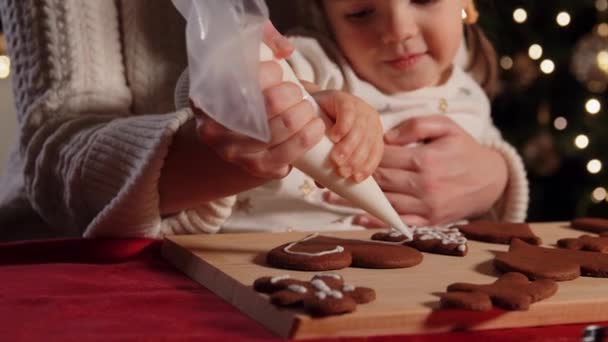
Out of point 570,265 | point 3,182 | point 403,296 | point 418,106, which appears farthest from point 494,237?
point 3,182

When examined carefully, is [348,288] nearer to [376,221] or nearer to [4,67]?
[376,221]

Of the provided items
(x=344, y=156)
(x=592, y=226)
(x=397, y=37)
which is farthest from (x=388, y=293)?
(x=397, y=37)

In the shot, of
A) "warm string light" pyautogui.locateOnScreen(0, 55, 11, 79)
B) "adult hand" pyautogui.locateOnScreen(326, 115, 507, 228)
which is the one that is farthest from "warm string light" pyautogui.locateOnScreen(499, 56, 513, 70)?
"warm string light" pyautogui.locateOnScreen(0, 55, 11, 79)

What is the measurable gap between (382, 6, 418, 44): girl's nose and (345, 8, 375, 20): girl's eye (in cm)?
3

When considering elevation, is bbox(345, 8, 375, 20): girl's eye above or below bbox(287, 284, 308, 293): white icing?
above

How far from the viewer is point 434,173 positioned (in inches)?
43.0

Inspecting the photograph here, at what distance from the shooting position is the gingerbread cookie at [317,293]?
1.68 ft

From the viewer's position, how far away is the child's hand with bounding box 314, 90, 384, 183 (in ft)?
2.25

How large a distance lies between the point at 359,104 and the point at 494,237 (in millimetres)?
190

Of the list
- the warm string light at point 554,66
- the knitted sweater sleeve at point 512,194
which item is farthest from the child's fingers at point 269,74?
the warm string light at point 554,66

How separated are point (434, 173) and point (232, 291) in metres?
0.54

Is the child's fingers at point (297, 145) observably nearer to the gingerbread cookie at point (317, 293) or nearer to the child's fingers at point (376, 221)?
the gingerbread cookie at point (317, 293)

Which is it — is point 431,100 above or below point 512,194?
above

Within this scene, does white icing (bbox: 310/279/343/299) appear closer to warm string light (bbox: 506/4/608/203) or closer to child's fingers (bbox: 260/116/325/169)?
child's fingers (bbox: 260/116/325/169)
